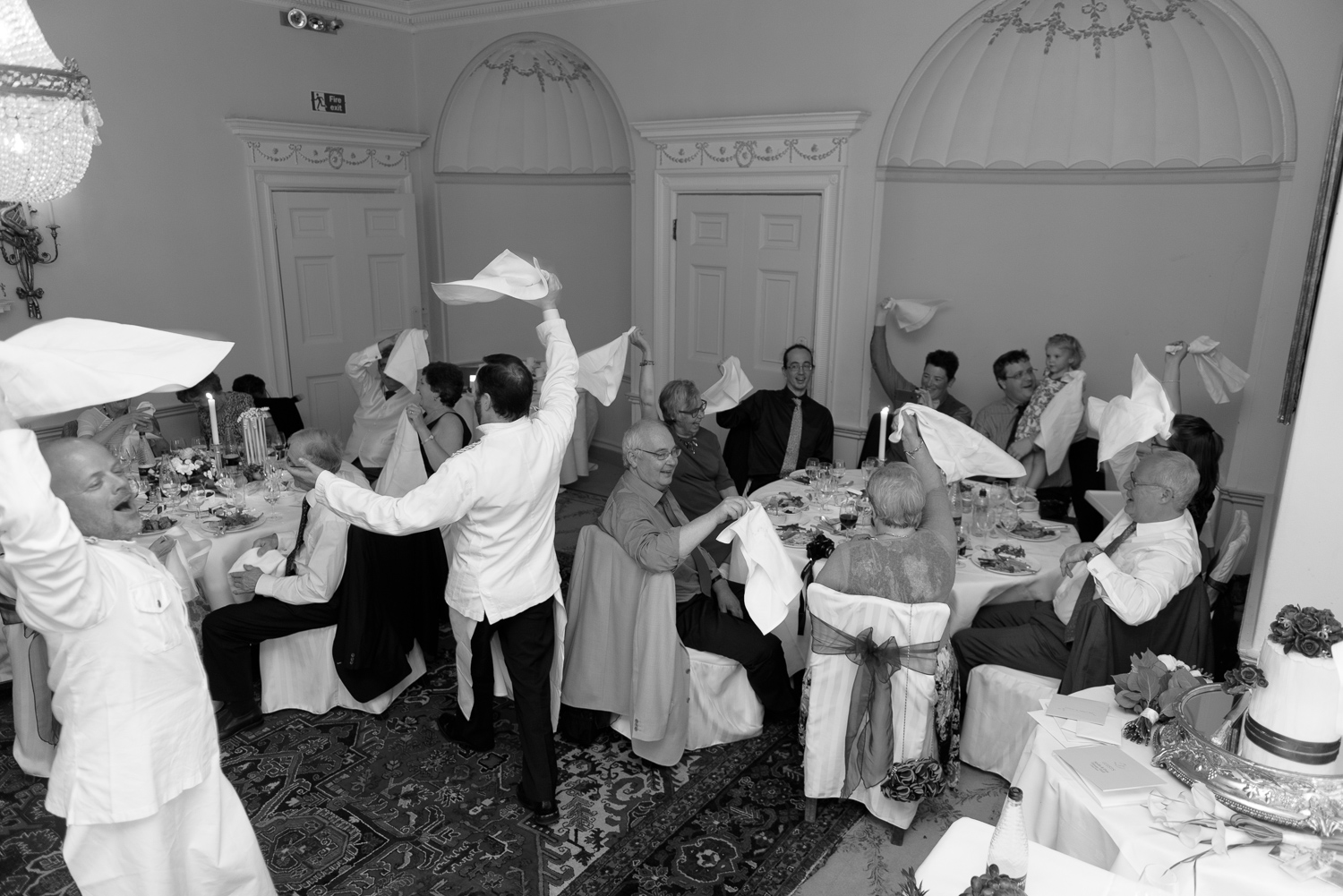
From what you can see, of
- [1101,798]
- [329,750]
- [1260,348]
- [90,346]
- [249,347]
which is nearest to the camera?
[90,346]

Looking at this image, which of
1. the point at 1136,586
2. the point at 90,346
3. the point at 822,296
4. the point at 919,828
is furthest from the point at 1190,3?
the point at 90,346

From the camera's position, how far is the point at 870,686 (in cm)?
311

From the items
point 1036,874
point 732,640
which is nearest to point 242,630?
point 732,640

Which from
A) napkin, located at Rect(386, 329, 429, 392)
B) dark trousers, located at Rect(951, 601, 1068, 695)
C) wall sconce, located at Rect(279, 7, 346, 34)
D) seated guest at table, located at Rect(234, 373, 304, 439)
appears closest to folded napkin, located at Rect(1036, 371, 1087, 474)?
dark trousers, located at Rect(951, 601, 1068, 695)

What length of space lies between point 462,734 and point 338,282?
4929 millimetres

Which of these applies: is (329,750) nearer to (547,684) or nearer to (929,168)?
(547,684)

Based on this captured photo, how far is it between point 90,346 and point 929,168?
529cm

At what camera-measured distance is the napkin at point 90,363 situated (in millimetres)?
1827

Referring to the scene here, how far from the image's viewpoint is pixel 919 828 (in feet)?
11.1

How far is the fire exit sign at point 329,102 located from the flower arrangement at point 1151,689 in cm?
697

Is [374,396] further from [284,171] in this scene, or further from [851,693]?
[851,693]

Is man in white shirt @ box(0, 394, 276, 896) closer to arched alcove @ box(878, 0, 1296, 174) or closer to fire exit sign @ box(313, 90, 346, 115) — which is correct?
arched alcove @ box(878, 0, 1296, 174)

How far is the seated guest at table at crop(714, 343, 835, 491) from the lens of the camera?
219 inches

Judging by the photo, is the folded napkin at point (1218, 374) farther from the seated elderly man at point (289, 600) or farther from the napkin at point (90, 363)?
the napkin at point (90, 363)
